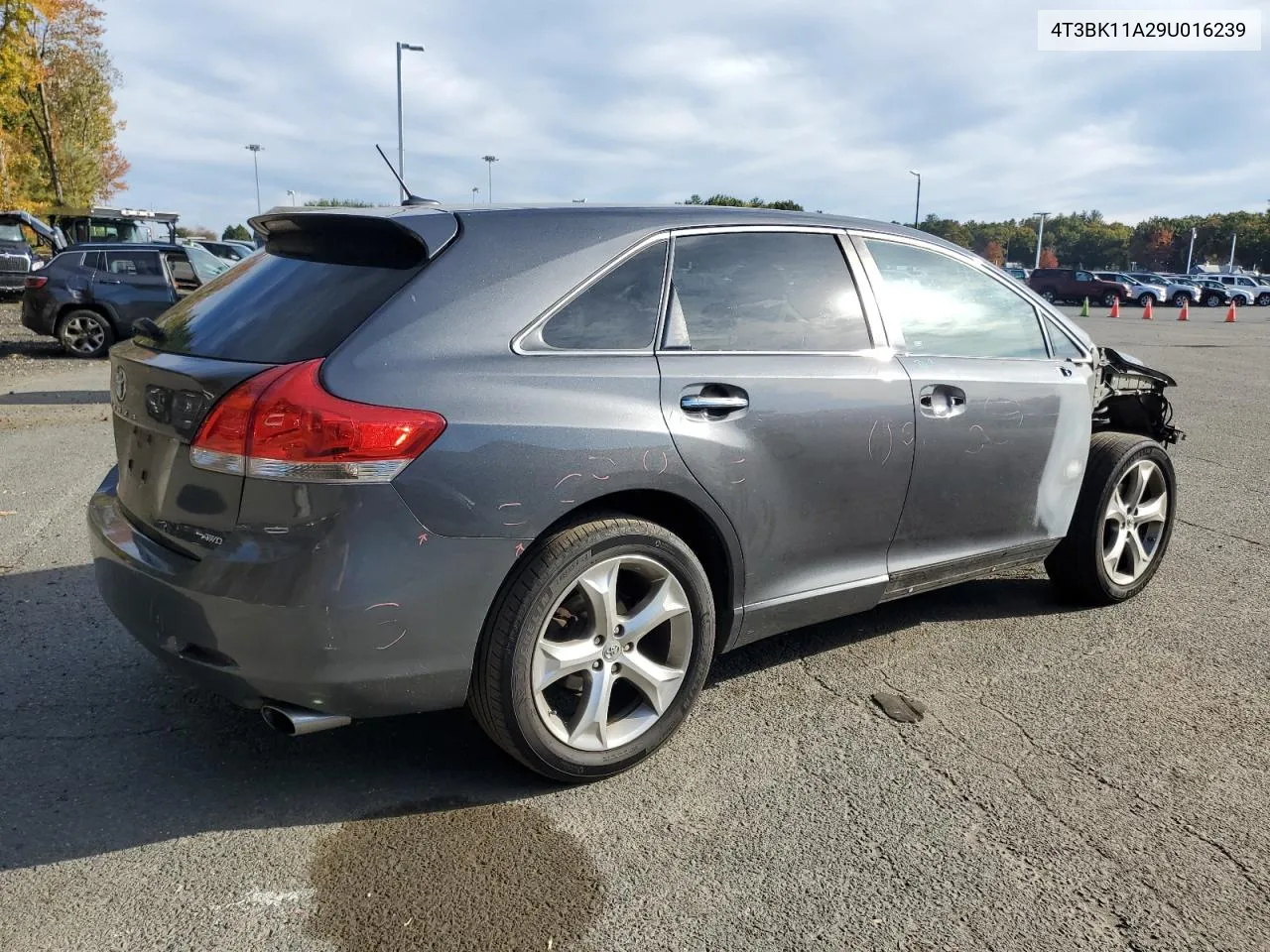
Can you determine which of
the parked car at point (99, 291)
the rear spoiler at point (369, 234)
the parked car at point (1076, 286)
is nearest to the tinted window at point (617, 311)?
A: the rear spoiler at point (369, 234)

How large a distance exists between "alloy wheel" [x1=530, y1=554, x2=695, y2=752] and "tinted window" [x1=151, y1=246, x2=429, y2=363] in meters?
0.95

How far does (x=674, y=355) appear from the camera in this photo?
310 cm

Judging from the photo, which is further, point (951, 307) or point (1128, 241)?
point (1128, 241)

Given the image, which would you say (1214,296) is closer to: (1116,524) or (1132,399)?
(1132,399)

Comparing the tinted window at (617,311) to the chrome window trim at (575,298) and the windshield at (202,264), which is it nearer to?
the chrome window trim at (575,298)

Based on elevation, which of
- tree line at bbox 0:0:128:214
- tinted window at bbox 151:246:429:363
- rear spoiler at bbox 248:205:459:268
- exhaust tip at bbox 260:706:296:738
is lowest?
exhaust tip at bbox 260:706:296:738

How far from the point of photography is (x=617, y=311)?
3.06 meters

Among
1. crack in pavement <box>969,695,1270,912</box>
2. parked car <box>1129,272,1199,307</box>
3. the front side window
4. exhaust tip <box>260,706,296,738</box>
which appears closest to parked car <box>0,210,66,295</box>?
the front side window

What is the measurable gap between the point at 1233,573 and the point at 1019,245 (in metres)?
139

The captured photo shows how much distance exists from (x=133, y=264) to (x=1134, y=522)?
13.8 meters

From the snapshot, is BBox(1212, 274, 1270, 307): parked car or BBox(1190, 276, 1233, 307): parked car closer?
BBox(1190, 276, 1233, 307): parked car

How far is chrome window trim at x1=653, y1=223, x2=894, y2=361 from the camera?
10.3 ft

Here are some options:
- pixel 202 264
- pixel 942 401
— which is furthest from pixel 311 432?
pixel 202 264

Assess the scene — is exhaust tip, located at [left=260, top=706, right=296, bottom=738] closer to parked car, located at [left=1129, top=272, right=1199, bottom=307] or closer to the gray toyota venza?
the gray toyota venza
